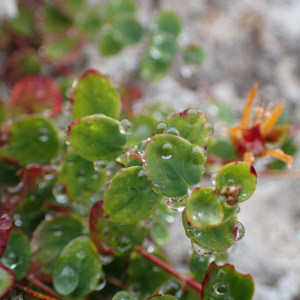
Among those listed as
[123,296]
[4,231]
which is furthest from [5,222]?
[123,296]

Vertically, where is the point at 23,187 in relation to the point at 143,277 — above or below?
above

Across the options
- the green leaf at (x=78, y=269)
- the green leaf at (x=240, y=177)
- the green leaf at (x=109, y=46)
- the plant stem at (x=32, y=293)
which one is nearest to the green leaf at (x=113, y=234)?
the green leaf at (x=78, y=269)

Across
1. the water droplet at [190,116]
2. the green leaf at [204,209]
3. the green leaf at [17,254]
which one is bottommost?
the green leaf at [17,254]

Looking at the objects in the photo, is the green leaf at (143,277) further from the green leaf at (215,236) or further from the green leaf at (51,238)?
the green leaf at (215,236)

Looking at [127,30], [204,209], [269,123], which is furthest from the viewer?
[127,30]

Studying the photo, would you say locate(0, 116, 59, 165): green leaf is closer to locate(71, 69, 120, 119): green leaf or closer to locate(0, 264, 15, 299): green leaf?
locate(71, 69, 120, 119): green leaf

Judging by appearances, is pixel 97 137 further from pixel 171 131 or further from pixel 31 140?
pixel 31 140
